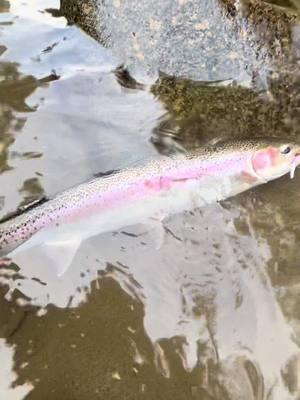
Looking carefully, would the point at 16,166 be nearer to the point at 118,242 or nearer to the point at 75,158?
the point at 75,158

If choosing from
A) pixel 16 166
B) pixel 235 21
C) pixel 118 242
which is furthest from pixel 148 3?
pixel 118 242

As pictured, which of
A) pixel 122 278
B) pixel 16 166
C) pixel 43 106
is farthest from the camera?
pixel 43 106

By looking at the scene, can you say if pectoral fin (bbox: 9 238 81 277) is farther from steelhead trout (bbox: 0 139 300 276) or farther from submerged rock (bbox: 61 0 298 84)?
submerged rock (bbox: 61 0 298 84)

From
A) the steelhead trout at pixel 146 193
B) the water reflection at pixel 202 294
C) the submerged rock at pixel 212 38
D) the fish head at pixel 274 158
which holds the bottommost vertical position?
the water reflection at pixel 202 294

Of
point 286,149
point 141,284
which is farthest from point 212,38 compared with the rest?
point 141,284

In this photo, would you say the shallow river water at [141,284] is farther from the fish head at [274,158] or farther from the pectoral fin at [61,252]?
the fish head at [274,158]

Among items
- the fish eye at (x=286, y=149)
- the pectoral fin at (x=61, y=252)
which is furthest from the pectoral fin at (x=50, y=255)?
the fish eye at (x=286, y=149)

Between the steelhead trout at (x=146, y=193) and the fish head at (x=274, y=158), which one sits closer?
the steelhead trout at (x=146, y=193)
